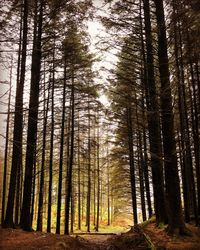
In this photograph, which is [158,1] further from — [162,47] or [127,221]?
[127,221]

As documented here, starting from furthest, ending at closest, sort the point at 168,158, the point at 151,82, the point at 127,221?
the point at 127,221 → the point at 151,82 → the point at 168,158

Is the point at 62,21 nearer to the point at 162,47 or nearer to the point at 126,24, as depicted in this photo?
the point at 126,24

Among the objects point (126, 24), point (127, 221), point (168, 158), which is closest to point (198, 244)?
point (168, 158)

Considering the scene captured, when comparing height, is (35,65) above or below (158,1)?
below

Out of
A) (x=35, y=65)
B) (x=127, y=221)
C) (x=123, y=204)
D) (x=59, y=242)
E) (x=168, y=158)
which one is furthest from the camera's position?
(x=127, y=221)

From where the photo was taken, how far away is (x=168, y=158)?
9.49 metres

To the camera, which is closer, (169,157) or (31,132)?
(169,157)

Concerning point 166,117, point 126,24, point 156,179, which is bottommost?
point 156,179

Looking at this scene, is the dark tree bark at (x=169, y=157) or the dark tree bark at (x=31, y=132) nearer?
the dark tree bark at (x=169, y=157)

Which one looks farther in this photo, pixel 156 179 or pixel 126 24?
pixel 156 179

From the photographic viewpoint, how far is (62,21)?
12.8 meters

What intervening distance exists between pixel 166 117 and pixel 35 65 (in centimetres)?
589

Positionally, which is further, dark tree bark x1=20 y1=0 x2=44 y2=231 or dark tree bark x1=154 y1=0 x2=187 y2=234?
dark tree bark x1=20 y1=0 x2=44 y2=231

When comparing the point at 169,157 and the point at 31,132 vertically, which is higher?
the point at 31,132
